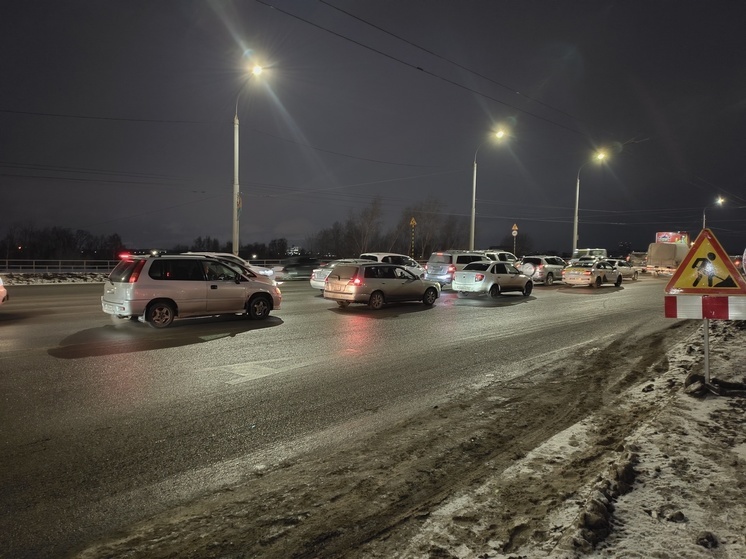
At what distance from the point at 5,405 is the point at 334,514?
4.63 m

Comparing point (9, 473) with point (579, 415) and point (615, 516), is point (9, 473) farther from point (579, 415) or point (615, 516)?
point (579, 415)

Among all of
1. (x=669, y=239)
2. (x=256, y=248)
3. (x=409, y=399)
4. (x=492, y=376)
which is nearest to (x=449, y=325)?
(x=492, y=376)

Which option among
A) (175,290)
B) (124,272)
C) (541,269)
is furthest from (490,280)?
(124,272)

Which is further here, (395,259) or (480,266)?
(395,259)

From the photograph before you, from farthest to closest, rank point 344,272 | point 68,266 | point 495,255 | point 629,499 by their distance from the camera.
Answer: point 68,266
point 495,255
point 344,272
point 629,499

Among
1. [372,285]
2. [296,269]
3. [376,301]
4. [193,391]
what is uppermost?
[296,269]

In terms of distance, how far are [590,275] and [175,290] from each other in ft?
73.9

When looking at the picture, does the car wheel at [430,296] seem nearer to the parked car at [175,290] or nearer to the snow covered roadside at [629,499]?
the parked car at [175,290]

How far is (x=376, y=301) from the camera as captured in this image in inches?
632

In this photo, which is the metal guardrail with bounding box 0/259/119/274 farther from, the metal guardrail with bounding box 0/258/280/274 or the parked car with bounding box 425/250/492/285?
the parked car with bounding box 425/250/492/285

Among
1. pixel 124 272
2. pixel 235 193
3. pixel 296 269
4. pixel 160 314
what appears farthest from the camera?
pixel 296 269

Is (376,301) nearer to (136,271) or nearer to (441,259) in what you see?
(136,271)

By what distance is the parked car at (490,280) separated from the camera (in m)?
20.5

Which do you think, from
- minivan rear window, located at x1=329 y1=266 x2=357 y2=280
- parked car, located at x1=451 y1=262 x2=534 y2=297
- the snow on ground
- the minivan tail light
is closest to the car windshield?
parked car, located at x1=451 y1=262 x2=534 y2=297
